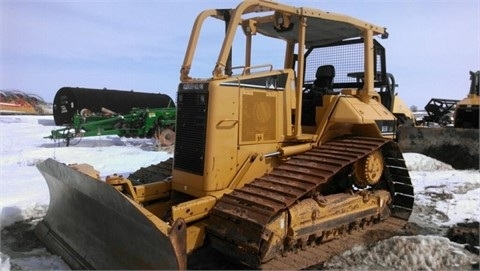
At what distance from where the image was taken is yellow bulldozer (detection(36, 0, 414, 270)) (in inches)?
157

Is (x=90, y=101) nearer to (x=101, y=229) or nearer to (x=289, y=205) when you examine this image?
(x=101, y=229)

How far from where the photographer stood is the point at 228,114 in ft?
15.0

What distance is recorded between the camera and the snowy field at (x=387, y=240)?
14.8 ft

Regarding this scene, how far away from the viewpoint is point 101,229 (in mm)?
4375

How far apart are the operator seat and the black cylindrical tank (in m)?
16.0

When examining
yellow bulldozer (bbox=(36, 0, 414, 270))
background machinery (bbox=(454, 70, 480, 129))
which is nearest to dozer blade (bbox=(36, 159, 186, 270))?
yellow bulldozer (bbox=(36, 0, 414, 270))

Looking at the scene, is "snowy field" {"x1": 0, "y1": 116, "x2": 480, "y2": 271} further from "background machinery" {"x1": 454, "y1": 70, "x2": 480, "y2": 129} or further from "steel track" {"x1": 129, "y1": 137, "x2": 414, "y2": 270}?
"background machinery" {"x1": 454, "y1": 70, "x2": 480, "y2": 129}

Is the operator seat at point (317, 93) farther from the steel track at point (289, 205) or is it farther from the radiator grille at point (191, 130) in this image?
the radiator grille at point (191, 130)

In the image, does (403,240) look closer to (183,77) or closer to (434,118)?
(183,77)

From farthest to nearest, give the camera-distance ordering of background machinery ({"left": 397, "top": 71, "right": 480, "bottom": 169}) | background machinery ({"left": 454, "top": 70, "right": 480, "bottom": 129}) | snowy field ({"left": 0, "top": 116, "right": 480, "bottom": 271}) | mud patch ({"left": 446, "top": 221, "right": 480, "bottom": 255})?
background machinery ({"left": 454, "top": 70, "right": 480, "bottom": 129}) < background machinery ({"left": 397, "top": 71, "right": 480, "bottom": 169}) < mud patch ({"left": 446, "top": 221, "right": 480, "bottom": 255}) < snowy field ({"left": 0, "top": 116, "right": 480, "bottom": 271})

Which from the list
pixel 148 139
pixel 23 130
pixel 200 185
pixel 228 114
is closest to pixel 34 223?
pixel 200 185

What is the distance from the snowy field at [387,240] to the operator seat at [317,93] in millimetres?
1891

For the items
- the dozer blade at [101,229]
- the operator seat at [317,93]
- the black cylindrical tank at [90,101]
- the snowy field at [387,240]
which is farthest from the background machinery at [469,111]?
the black cylindrical tank at [90,101]

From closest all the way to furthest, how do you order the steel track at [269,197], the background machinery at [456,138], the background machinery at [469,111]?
the steel track at [269,197] → the background machinery at [456,138] → the background machinery at [469,111]
